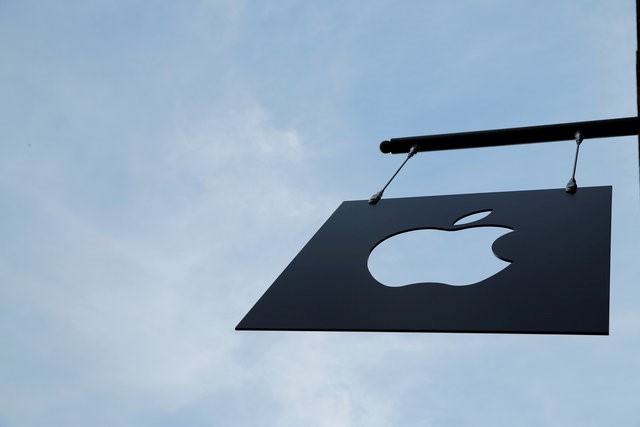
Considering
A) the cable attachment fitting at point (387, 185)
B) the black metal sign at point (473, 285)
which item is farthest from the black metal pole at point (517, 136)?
the black metal sign at point (473, 285)

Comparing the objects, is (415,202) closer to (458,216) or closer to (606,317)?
(458,216)

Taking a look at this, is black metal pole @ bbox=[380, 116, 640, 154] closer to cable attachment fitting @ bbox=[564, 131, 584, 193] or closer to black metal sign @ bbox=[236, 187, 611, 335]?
cable attachment fitting @ bbox=[564, 131, 584, 193]

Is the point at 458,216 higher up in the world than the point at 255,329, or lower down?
higher up

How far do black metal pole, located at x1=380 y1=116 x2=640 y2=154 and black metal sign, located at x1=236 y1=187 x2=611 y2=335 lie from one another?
468 millimetres

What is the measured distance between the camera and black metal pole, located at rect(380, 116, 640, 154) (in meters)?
2.86

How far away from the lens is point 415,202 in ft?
9.17

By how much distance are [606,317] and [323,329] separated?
2.70 feet

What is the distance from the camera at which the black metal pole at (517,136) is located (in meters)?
2.86

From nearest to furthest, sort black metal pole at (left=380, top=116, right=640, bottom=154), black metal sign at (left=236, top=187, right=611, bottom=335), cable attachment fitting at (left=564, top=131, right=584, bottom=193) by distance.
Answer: black metal sign at (left=236, top=187, right=611, bottom=335) → cable attachment fitting at (left=564, top=131, right=584, bottom=193) → black metal pole at (left=380, top=116, right=640, bottom=154)

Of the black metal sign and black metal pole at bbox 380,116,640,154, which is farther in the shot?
black metal pole at bbox 380,116,640,154

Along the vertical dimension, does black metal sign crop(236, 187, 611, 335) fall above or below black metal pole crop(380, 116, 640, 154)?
below

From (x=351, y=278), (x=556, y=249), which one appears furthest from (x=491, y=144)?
(x=351, y=278)

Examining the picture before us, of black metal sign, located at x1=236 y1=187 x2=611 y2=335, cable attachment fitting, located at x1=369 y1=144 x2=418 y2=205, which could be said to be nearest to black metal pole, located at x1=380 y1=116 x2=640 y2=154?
cable attachment fitting, located at x1=369 y1=144 x2=418 y2=205

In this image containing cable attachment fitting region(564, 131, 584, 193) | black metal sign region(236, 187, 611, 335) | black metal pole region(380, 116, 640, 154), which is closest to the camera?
black metal sign region(236, 187, 611, 335)
